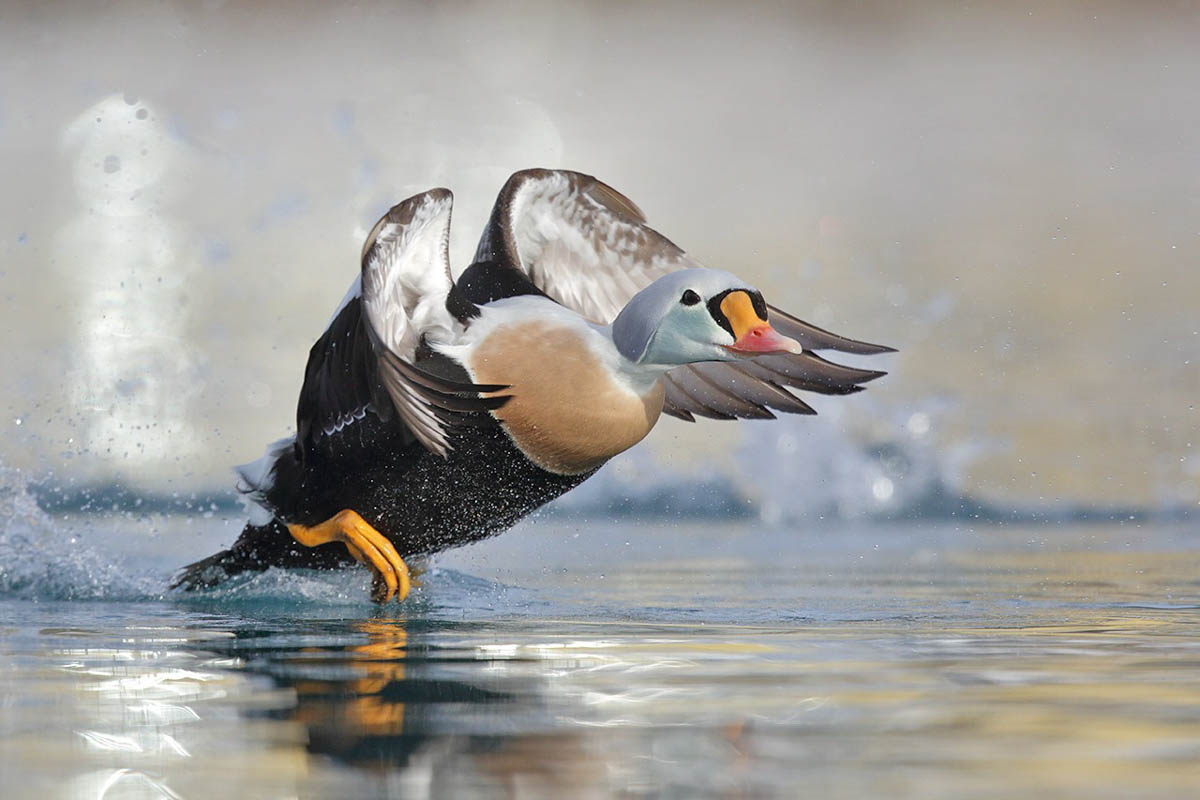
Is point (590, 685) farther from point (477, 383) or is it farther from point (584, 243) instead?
point (584, 243)

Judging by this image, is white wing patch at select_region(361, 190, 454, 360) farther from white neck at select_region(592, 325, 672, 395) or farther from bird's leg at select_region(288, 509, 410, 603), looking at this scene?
bird's leg at select_region(288, 509, 410, 603)

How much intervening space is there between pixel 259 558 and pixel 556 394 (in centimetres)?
183

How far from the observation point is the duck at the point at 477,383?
5.13 meters

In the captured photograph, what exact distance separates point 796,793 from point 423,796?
0.50m

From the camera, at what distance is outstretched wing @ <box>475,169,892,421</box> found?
6.37 meters

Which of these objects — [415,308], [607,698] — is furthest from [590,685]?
[415,308]

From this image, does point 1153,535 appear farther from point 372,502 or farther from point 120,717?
point 120,717

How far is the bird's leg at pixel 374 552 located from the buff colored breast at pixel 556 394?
704 millimetres

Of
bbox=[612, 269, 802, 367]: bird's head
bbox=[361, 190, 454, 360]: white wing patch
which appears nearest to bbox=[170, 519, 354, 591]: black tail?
bbox=[361, 190, 454, 360]: white wing patch

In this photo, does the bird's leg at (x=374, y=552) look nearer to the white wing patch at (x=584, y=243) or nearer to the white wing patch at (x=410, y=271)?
the white wing patch at (x=410, y=271)

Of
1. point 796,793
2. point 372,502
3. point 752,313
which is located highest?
point 752,313

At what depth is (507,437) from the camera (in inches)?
210

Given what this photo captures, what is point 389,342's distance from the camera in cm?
→ 527

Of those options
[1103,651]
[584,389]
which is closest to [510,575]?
[584,389]
